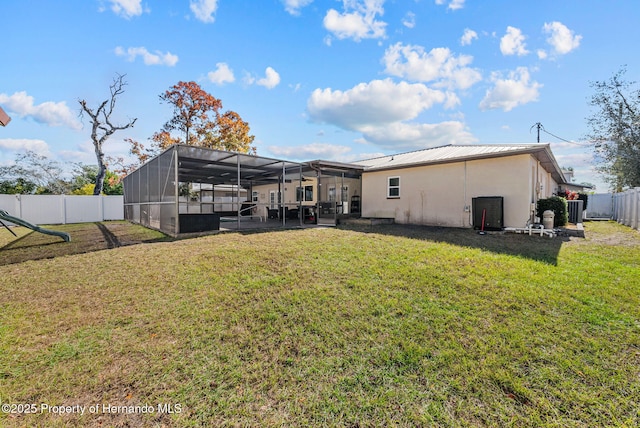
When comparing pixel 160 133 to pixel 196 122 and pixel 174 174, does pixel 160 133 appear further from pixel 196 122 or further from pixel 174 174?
pixel 174 174

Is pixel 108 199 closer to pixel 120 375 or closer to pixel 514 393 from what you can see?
pixel 120 375

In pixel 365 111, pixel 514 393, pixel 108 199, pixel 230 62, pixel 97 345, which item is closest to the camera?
pixel 514 393

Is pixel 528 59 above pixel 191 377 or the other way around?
above

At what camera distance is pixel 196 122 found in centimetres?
2012

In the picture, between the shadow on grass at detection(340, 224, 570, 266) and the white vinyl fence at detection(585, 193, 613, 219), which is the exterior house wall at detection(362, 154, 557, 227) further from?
the white vinyl fence at detection(585, 193, 613, 219)

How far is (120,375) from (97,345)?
26.0 inches

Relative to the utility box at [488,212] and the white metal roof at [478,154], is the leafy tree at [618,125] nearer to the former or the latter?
the white metal roof at [478,154]

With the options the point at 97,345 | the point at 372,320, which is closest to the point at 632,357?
the point at 372,320

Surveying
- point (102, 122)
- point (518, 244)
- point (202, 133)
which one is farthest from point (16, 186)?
point (518, 244)

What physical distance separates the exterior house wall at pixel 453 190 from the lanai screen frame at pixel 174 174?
383cm

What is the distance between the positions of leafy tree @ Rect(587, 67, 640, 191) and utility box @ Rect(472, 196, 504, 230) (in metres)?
15.9

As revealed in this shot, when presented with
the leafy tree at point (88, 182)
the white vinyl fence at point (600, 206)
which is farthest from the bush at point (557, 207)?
the leafy tree at point (88, 182)

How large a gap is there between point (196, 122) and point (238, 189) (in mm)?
13265

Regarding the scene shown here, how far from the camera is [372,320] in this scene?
3121mm
